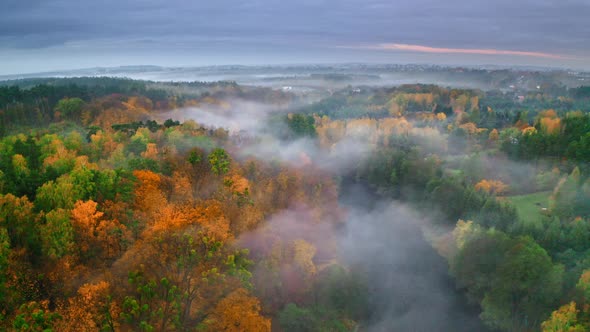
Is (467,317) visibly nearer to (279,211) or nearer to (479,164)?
(279,211)

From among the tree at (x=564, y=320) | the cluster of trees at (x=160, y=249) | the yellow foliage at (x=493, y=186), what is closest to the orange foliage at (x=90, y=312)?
the cluster of trees at (x=160, y=249)

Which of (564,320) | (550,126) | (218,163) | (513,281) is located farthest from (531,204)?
(218,163)

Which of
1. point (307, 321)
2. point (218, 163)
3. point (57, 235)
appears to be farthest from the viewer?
point (218, 163)

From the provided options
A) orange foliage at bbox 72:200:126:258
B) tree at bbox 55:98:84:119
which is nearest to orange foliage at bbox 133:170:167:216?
orange foliage at bbox 72:200:126:258

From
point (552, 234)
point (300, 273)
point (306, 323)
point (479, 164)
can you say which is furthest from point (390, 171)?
point (306, 323)

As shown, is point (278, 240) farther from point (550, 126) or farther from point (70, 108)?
point (550, 126)

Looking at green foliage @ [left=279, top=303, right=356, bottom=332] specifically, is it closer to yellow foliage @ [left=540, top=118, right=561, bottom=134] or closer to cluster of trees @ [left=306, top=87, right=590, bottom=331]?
cluster of trees @ [left=306, top=87, right=590, bottom=331]
